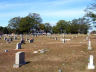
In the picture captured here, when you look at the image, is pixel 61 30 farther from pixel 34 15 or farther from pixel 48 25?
pixel 34 15

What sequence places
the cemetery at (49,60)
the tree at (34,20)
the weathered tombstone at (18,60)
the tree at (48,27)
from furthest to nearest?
the tree at (48,27), the tree at (34,20), the weathered tombstone at (18,60), the cemetery at (49,60)

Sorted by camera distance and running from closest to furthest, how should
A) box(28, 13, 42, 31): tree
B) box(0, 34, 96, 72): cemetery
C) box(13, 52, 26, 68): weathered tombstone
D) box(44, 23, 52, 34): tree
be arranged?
1. box(0, 34, 96, 72): cemetery
2. box(13, 52, 26, 68): weathered tombstone
3. box(28, 13, 42, 31): tree
4. box(44, 23, 52, 34): tree

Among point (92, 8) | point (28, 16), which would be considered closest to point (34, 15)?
point (28, 16)

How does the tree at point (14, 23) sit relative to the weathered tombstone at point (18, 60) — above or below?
above

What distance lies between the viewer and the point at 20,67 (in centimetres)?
788

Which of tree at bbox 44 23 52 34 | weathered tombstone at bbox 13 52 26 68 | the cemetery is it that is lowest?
the cemetery

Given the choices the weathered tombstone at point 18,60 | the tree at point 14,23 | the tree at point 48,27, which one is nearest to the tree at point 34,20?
the tree at point 14,23

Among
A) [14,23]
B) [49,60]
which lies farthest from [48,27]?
[49,60]

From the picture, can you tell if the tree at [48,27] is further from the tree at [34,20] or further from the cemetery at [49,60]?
the cemetery at [49,60]

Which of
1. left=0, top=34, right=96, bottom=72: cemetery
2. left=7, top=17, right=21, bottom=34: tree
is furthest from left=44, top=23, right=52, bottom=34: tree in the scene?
left=0, top=34, right=96, bottom=72: cemetery

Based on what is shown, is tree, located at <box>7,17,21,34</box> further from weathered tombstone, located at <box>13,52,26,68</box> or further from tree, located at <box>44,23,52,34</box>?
weathered tombstone, located at <box>13,52,26,68</box>

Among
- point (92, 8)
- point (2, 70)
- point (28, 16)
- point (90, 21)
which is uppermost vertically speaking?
point (28, 16)

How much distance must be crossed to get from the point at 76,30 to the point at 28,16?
37519 mm

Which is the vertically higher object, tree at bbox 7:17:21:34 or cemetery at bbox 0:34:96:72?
tree at bbox 7:17:21:34
